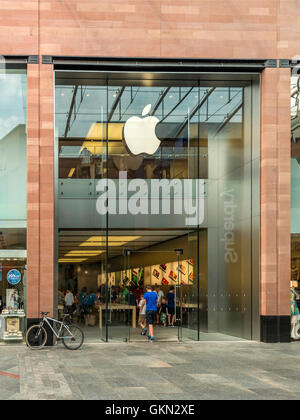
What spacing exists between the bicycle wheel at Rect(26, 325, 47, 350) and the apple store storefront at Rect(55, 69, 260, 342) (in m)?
2.39

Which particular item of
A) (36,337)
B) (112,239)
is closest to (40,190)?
(112,239)

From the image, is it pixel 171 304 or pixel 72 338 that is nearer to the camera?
pixel 72 338

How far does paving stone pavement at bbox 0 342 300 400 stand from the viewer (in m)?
10.5

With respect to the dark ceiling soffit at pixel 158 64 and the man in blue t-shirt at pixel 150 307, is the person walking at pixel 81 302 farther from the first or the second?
the dark ceiling soffit at pixel 158 64

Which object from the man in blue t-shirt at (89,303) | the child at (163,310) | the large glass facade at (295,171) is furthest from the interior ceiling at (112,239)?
the large glass facade at (295,171)

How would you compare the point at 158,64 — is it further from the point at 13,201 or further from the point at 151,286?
the point at 151,286

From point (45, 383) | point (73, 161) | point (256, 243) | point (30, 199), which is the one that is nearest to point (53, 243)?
point (30, 199)

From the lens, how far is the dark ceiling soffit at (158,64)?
61.5 feet

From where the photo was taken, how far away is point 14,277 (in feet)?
60.8

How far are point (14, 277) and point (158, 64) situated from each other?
7.36 metres

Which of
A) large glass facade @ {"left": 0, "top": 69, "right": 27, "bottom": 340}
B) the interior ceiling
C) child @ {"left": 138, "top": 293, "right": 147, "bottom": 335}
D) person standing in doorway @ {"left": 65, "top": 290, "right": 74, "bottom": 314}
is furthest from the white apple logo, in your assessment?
person standing in doorway @ {"left": 65, "top": 290, "right": 74, "bottom": 314}

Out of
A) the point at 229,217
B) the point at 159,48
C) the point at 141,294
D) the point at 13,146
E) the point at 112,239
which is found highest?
the point at 159,48

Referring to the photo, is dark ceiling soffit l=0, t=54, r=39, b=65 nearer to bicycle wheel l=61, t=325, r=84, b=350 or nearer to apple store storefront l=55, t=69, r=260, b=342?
apple store storefront l=55, t=69, r=260, b=342

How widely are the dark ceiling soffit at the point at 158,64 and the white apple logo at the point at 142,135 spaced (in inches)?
59.2
